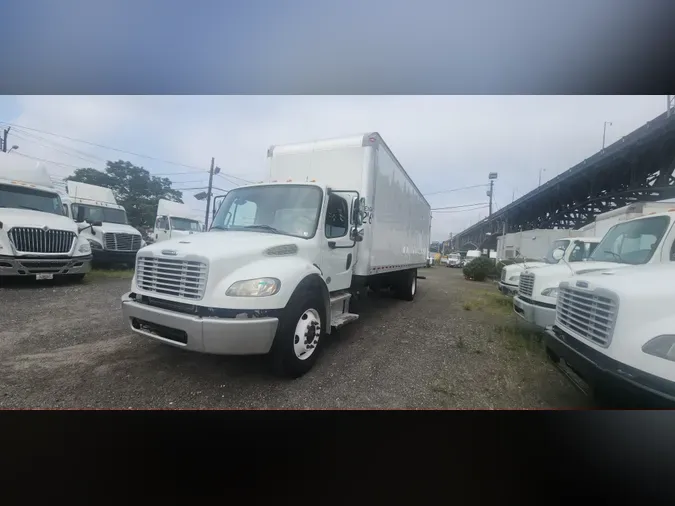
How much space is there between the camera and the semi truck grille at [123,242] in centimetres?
210

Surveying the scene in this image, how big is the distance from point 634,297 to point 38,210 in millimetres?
4199

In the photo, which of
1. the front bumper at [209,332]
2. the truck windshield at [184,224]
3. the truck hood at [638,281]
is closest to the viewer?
the truck hood at [638,281]

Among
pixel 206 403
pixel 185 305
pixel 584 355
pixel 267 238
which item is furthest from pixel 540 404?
pixel 185 305

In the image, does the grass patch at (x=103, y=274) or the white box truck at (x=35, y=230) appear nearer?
the white box truck at (x=35, y=230)

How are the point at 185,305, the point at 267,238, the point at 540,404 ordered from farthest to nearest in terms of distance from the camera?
1. the point at 267,238
2. the point at 185,305
3. the point at 540,404

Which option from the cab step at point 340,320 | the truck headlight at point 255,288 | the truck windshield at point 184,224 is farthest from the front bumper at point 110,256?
the cab step at point 340,320

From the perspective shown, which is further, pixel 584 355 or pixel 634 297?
pixel 584 355

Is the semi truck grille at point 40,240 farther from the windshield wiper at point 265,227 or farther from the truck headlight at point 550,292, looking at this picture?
the truck headlight at point 550,292

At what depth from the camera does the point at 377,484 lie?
55.7 inches

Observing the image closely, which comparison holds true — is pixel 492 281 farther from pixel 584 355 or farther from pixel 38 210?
pixel 38 210

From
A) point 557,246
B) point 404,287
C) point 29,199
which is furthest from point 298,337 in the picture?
point 29,199

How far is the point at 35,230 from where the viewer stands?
84.6 inches

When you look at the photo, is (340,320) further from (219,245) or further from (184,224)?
(184,224)

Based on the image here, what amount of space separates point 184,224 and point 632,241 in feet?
9.38
